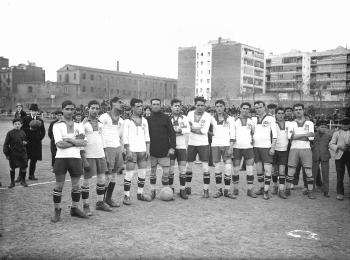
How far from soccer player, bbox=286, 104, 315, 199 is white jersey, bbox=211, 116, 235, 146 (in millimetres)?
1547

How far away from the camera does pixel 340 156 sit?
9.84m

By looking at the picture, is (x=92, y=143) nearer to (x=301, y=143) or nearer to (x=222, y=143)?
(x=222, y=143)

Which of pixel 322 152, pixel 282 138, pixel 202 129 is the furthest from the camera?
pixel 322 152

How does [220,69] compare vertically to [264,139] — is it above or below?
above

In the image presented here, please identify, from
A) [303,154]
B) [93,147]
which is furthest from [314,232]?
[93,147]

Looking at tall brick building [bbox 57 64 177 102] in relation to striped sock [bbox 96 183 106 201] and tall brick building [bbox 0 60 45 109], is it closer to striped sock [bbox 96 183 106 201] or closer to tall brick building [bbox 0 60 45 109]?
tall brick building [bbox 0 60 45 109]

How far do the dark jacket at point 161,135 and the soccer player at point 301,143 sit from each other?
3.15 meters

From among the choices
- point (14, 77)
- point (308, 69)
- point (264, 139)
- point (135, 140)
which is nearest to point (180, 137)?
point (135, 140)

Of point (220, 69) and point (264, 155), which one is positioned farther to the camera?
point (220, 69)

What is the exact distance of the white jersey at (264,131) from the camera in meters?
9.94

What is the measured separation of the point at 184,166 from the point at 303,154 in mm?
3093

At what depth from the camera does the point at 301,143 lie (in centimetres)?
995

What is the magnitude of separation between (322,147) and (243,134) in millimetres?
2294

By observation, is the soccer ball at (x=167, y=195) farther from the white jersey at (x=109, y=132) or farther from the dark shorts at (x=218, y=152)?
the white jersey at (x=109, y=132)
